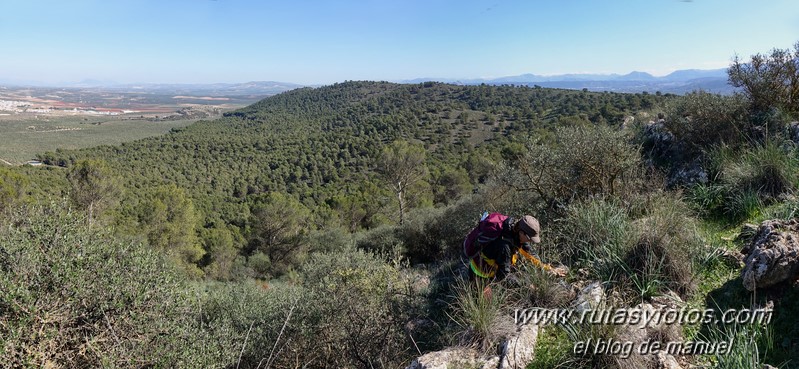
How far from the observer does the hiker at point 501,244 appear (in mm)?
4020

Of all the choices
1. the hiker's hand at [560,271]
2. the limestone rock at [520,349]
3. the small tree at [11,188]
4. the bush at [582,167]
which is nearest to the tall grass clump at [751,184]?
the bush at [582,167]

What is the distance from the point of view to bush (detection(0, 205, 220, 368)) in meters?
4.03

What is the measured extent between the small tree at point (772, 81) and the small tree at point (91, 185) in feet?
78.7

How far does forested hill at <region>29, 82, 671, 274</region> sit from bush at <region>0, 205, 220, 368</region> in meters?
15.2

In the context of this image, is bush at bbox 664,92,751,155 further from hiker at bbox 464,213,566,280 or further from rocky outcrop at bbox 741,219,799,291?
hiker at bbox 464,213,566,280

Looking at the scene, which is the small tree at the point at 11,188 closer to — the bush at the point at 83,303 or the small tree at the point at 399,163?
the bush at the point at 83,303

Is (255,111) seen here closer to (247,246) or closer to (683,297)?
(247,246)

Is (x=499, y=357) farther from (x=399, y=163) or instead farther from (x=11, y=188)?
(x=399, y=163)

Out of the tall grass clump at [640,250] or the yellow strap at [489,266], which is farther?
the yellow strap at [489,266]

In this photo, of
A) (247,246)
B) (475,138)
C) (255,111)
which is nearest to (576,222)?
(247,246)

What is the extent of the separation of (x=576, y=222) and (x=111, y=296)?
621cm

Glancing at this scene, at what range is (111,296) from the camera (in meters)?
4.70

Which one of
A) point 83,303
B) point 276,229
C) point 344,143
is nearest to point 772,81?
point 83,303

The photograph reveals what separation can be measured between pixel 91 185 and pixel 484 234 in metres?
21.1
